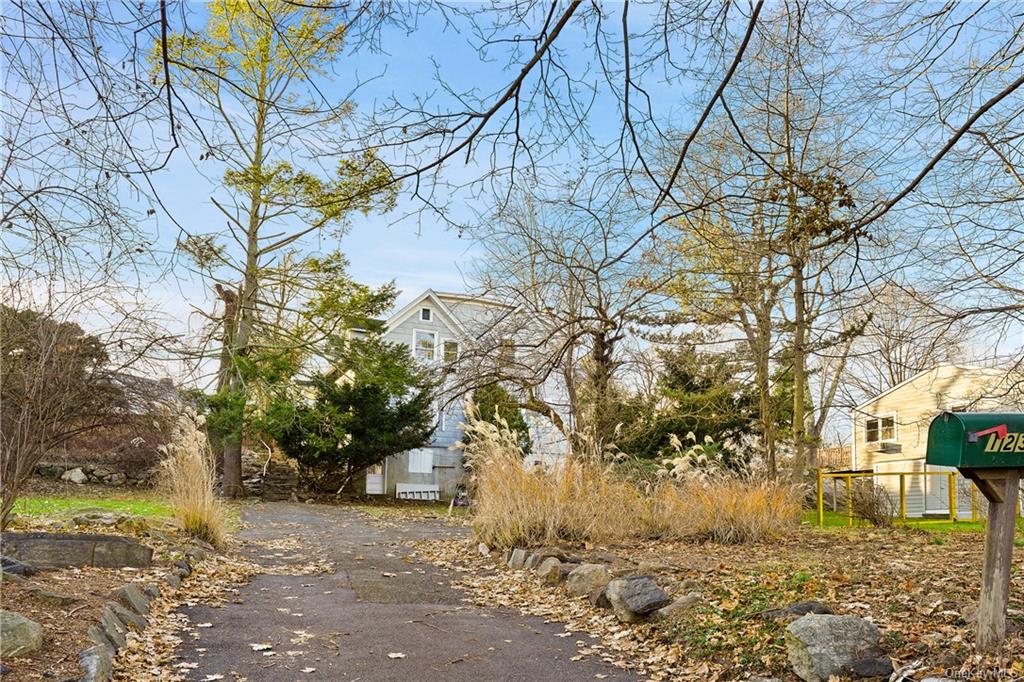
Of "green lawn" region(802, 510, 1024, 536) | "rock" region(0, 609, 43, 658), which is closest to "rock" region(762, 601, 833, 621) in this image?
"rock" region(0, 609, 43, 658)

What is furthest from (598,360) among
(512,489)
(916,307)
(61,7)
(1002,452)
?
(61,7)

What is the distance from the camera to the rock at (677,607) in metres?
6.34

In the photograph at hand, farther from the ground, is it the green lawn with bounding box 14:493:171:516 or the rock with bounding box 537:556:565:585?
the rock with bounding box 537:556:565:585

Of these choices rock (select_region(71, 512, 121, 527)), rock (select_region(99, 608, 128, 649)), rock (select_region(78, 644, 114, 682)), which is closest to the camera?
rock (select_region(78, 644, 114, 682))

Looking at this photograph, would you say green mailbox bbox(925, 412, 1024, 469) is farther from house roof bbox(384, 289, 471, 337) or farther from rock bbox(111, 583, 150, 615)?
house roof bbox(384, 289, 471, 337)

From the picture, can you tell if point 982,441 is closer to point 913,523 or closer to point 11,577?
point 11,577

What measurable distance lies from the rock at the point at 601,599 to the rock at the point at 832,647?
2.29m

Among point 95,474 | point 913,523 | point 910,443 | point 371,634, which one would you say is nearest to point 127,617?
point 371,634

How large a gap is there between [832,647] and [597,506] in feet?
18.3

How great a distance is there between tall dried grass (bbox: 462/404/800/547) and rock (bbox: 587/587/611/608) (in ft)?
8.00

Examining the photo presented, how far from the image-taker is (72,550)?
691cm

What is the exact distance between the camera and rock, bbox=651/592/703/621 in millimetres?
6344

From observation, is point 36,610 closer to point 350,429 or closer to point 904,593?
point 904,593

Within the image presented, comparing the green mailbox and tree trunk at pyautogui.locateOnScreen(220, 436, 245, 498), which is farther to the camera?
tree trunk at pyautogui.locateOnScreen(220, 436, 245, 498)
